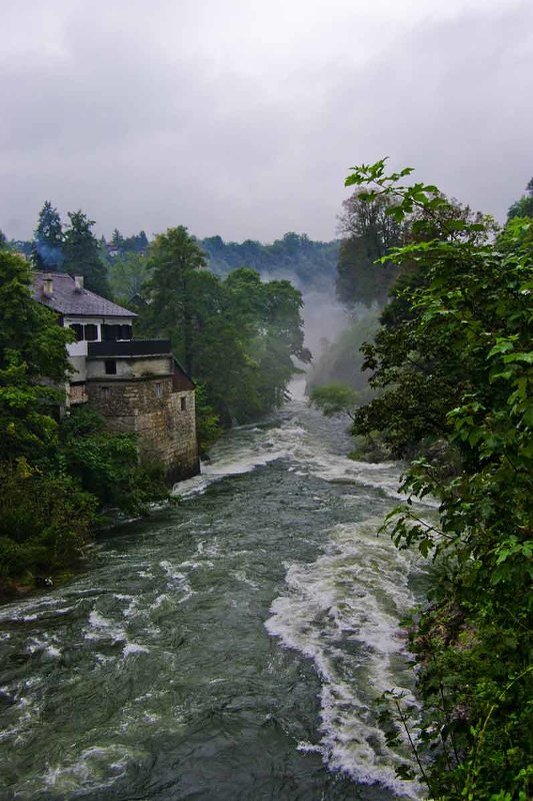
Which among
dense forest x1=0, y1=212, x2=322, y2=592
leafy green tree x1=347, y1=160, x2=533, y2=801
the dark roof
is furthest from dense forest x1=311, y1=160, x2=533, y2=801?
the dark roof

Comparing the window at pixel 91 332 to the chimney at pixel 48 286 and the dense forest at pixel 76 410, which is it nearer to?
the chimney at pixel 48 286

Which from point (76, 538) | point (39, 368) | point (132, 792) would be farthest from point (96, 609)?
point (39, 368)

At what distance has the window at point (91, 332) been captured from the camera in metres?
30.5

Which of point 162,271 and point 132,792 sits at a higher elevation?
point 162,271

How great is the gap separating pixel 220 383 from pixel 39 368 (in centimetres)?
2112

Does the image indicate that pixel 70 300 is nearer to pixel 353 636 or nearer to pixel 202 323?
pixel 202 323

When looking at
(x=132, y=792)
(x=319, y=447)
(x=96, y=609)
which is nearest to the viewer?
(x=132, y=792)

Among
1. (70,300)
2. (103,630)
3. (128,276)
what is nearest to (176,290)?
(70,300)

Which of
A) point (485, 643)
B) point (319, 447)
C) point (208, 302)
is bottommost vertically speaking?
point (319, 447)

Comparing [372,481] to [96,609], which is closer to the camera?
[96,609]

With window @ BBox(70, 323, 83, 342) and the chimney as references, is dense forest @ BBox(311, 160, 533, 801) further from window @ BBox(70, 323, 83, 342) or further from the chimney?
the chimney

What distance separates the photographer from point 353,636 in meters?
13.0

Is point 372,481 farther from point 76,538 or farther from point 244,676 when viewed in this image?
point 244,676

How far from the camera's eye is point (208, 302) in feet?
147
